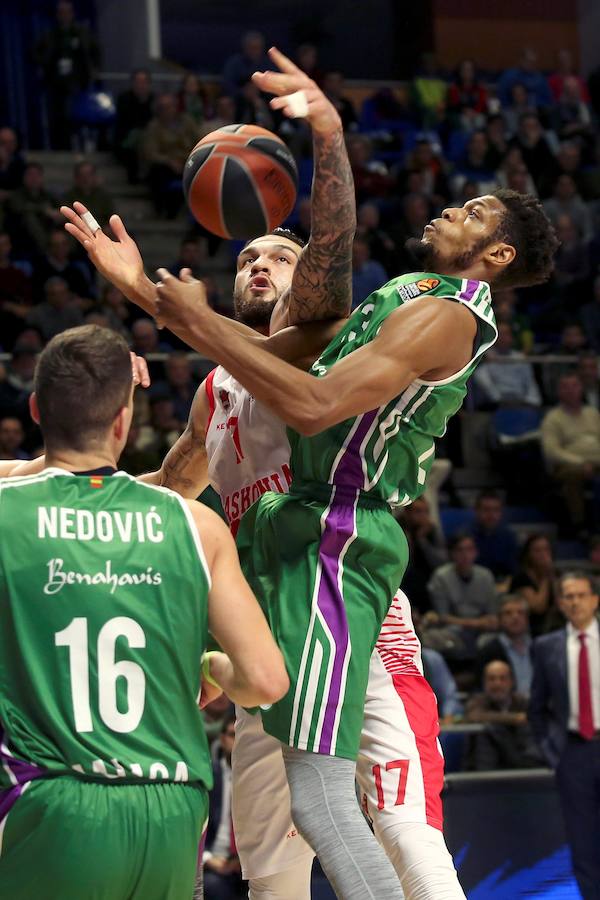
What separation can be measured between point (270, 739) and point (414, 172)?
11807 millimetres

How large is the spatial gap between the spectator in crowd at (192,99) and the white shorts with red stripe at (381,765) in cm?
1183

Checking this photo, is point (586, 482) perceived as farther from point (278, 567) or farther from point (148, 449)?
point (278, 567)

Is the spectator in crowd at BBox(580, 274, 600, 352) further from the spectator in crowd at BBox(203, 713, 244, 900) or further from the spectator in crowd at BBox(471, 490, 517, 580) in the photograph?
the spectator in crowd at BBox(203, 713, 244, 900)

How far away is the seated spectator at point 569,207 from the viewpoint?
15.6 meters

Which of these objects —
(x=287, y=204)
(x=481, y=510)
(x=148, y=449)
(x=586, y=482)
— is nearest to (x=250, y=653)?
(x=287, y=204)

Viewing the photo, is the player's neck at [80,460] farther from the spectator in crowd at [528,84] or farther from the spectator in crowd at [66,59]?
the spectator in crowd at [528,84]

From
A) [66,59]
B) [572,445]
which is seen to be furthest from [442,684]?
[66,59]

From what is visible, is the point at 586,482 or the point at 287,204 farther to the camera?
the point at 586,482

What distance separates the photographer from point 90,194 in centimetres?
1391

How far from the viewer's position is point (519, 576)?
11.1 metres

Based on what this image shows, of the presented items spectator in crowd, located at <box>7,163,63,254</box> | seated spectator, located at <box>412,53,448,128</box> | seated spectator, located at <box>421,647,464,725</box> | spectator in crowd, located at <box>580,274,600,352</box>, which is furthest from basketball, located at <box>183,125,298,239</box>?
seated spectator, located at <box>412,53,448,128</box>

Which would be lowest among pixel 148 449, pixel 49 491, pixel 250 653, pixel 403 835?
pixel 148 449

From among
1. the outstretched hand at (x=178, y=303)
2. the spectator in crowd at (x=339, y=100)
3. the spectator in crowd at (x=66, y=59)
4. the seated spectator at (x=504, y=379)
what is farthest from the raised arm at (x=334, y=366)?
the spectator in crowd at (x=339, y=100)

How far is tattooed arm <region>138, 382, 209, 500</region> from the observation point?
490cm
